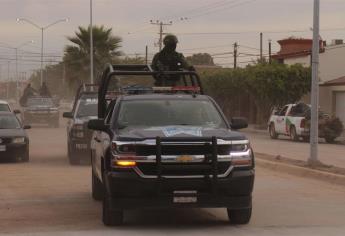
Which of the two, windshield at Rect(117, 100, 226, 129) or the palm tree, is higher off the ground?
the palm tree

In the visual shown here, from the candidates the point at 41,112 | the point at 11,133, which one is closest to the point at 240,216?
the point at 11,133

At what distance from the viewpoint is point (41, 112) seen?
42.9 m

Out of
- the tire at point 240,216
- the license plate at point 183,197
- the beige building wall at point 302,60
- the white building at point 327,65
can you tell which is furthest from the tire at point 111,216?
the beige building wall at point 302,60

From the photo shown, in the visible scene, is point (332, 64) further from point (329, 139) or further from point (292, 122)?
point (329, 139)

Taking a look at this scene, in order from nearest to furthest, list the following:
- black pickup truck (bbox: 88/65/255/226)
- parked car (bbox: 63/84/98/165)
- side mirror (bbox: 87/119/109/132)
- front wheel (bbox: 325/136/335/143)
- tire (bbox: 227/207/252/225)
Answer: black pickup truck (bbox: 88/65/255/226)
tire (bbox: 227/207/252/225)
side mirror (bbox: 87/119/109/132)
parked car (bbox: 63/84/98/165)
front wheel (bbox: 325/136/335/143)

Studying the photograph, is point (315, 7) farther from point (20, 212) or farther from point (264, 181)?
point (20, 212)

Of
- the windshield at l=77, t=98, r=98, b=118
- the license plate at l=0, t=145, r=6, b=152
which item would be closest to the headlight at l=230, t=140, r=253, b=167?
the windshield at l=77, t=98, r=98, b=118

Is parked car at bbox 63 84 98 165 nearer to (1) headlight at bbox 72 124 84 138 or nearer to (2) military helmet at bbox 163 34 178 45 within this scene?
(1) headlight at bbox 72 124 84 138

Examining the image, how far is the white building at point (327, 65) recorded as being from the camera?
146ft

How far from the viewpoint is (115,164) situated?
8750 millimetres

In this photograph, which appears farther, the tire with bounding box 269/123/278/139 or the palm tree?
the palm tree

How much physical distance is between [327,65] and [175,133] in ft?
134

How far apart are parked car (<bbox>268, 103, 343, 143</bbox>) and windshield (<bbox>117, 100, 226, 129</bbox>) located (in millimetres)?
Result: 22128

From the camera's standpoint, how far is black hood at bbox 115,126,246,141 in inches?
347
